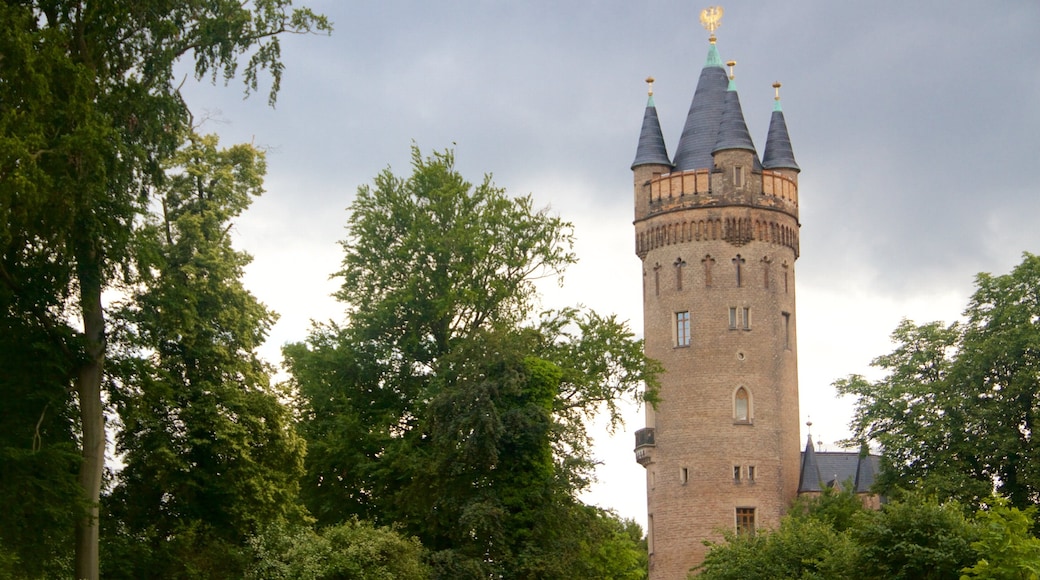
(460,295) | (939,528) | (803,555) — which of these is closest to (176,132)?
(460,295)

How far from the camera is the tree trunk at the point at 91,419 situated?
1142 inches

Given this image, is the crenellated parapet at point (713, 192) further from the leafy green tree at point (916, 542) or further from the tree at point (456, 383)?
the leafy green tree at point (916, 542)

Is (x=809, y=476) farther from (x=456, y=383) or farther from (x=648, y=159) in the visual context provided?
(x=456, y=383)

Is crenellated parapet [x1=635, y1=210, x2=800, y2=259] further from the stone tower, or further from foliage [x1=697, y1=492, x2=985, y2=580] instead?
foliage [x1=697, y1=492, x2=985, y2=580]

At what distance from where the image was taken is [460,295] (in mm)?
41500

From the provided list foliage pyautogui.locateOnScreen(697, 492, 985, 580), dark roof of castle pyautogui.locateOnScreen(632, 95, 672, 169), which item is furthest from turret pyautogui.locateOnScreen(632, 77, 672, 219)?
foliage pyautogui.locateOnScreen(697, 492, 985, 580)

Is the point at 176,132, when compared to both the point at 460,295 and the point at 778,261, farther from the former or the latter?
the point at 778,261

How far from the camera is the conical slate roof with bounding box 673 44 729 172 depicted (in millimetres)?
68188

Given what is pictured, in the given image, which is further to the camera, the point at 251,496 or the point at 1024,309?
the point at 1024,309

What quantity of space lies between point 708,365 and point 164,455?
36.2 m

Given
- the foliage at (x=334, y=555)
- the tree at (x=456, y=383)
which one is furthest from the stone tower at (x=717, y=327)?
the foliage at (x=334, y=555)

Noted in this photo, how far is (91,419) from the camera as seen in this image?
1154 inches

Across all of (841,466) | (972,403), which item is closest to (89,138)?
(972,403)

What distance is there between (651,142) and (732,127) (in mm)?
4187
